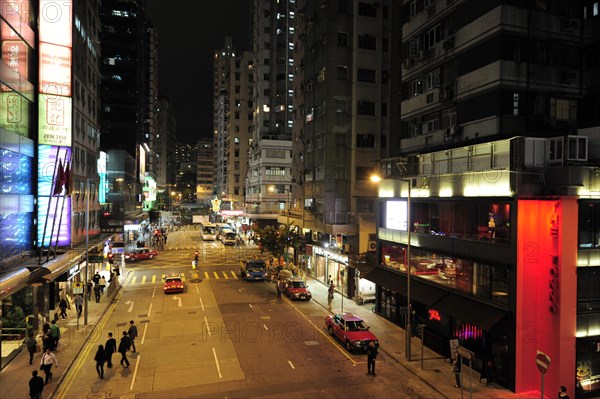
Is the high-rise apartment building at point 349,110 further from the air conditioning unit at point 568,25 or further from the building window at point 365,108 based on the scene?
the air conditioning unit at point 568,25

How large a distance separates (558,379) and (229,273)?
33982mm

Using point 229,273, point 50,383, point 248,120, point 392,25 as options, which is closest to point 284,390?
point 50,383


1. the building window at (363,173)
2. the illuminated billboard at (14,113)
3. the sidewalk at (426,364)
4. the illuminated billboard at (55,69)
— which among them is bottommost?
the sidewalk at (426,364)

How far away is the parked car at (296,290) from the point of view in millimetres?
32969

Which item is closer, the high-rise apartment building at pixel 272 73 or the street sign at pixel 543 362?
the street sign at pixel 543 362

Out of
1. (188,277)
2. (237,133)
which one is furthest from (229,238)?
(237,133)

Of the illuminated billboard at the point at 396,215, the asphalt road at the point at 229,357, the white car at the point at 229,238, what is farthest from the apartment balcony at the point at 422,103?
the white car at the point at 229,238

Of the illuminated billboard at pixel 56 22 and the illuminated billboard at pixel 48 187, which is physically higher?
the illuminated billboard at pixel 56 22

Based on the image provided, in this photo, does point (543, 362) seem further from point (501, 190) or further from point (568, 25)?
point (568, 25)

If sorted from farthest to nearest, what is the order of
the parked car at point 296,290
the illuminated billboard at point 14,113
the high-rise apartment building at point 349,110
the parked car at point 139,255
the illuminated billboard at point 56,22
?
the parked car at point 139,255
the high-rise apartment building at point 349,110
the parked car at point 296,290
the illuminated billboard at point 56,22
the illuminated billboard at point 14,113

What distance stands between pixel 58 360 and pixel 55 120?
15838mm

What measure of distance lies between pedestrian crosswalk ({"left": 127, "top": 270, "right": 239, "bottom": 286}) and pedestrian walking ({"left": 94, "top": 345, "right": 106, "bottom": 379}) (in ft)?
72.3

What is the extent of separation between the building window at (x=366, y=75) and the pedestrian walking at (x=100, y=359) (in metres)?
32.4

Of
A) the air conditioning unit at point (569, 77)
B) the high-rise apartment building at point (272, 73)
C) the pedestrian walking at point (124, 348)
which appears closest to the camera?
the pedestrian walking at point (124, 348)
